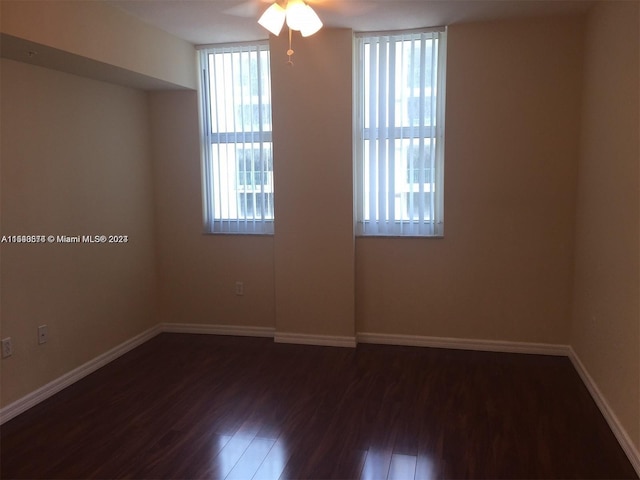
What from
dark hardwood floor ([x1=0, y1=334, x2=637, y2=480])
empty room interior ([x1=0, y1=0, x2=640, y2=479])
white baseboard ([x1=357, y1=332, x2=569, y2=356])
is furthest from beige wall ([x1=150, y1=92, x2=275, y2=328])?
white baseboard ([x1=357, y1=332, x2=569, y2=356])

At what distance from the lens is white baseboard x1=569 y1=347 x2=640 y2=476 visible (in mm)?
2467

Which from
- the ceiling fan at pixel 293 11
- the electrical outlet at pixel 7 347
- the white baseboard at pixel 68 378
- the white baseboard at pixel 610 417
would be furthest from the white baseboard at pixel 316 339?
Result: the ceiling fan at pixel 293 11

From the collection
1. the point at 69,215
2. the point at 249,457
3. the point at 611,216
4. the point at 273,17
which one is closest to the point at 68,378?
the point at 69,215

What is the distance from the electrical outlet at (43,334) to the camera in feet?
10.7

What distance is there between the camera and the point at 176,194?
4504 millimetres

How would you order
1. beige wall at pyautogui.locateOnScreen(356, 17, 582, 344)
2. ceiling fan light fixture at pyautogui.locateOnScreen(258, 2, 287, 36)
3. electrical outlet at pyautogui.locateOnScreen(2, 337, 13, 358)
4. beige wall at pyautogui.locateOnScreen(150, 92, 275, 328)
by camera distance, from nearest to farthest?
ceiling fan light fixture at pyautogui.locateOnScreen(258, 2, 287, 36)
electrical outlet at pyautogui.locateOnScreen(2, 337, 13, 358)
beige wall at pyautogui.locateOnScreen(356, 17, 582, 344)
beige wall at pyautogui.locateOnScreen(150, 92, 275, 328)

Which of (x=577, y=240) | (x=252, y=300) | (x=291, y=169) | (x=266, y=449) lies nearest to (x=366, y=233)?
(x=291, y=169)

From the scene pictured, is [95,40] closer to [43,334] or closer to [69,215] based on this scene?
[69,215]

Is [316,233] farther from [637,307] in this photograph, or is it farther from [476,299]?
[637,307]

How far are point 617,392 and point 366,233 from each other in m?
2.08

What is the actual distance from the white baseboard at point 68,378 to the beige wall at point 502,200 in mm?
2031

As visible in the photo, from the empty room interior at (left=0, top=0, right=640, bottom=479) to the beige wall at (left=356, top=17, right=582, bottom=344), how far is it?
0.6 inches

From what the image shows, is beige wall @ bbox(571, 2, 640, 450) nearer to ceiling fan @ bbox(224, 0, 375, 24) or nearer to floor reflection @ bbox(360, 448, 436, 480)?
floor reflection @ bbox(360, 448, 436, 480)

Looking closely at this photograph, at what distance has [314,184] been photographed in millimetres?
4066
